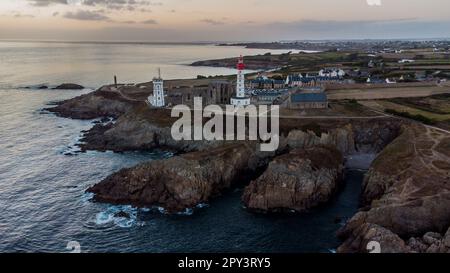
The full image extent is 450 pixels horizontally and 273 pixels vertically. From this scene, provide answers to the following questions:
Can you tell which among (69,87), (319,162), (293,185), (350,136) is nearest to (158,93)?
(350,136)

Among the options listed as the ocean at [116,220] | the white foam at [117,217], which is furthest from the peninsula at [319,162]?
the ocean at [116,220]

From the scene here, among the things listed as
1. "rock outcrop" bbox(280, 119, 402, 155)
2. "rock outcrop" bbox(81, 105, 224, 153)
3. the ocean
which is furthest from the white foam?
"rock outcrop" bbox(280, 119, 402, 155)

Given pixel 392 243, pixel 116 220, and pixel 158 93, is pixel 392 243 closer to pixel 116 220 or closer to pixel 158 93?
pixel 116 220

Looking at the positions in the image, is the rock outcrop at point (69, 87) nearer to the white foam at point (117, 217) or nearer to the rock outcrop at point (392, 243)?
the white foam at point (117, 217)

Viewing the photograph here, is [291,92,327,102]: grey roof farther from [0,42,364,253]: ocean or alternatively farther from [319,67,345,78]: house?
[319,67,345,78]: house
